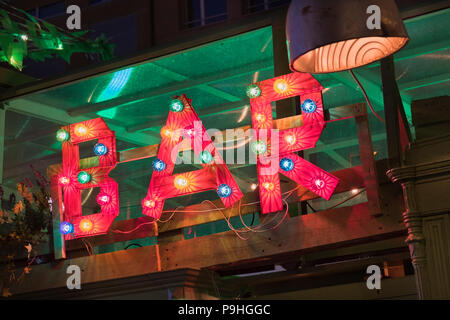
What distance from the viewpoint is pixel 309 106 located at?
268 inches

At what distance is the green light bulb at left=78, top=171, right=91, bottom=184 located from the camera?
25.2 ft

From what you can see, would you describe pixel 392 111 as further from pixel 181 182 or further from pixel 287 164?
pixel 181 182

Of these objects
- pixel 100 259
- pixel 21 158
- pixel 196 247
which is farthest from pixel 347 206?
pixel 21 158

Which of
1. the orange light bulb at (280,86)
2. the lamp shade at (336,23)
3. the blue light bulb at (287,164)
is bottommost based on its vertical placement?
the blue light bulb at (287,164)

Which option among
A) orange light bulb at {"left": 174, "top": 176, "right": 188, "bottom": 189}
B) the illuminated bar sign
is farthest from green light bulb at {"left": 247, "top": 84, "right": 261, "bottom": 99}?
orange light bulb at {"left": 174, "top": 176, "right": 188, "bottom": 189}

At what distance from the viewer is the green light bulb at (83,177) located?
7.67m

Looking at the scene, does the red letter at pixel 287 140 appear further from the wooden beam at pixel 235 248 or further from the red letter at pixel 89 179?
the red letter at pixel 89 179

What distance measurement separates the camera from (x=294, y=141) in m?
6.79

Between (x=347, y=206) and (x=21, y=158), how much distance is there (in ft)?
14.7

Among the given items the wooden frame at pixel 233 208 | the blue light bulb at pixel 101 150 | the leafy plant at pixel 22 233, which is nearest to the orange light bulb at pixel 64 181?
the wooden frame at pixel 233 208

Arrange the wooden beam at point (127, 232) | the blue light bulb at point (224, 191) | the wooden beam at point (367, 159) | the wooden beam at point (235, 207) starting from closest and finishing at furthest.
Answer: the wooden beam at point (367, 159) → the wooden beam at point (235, 207) → the blue light bulb at point (224, 191) → the wooden beam at point (127, 232)

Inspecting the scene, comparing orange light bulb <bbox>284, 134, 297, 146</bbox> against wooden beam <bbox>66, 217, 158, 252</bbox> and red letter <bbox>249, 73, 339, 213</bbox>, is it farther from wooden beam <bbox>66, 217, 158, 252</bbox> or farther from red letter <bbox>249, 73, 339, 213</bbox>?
wooden beam <bbox>66, 217, 158, 252</bbox>
